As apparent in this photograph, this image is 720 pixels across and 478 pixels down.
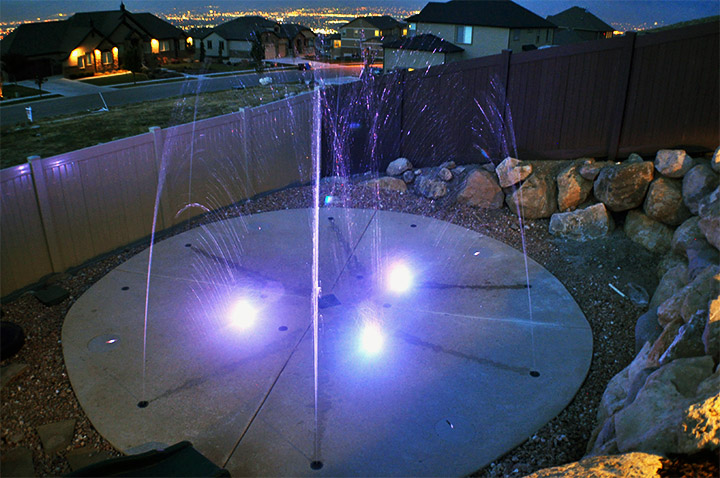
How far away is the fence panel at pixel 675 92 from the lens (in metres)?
7.65

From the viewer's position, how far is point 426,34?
34250 millimetres

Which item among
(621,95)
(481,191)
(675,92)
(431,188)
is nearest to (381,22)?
(431,188)

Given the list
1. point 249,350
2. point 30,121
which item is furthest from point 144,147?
point 30,121

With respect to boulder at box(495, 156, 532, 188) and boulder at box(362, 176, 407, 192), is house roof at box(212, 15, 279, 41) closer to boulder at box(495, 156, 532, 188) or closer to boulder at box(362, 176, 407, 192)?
boulder at box(362, 176, 407, 192)

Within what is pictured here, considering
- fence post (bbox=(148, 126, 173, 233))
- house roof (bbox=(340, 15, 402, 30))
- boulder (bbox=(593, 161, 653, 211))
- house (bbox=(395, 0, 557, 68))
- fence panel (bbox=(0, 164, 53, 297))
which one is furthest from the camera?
house roof (bbox=(340, 15, 402, 30))

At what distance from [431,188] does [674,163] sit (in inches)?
162

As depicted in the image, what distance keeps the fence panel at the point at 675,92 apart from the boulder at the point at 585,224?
131 centimetres

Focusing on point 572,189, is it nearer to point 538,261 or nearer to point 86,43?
point 538,261

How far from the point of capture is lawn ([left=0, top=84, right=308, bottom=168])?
18156mm

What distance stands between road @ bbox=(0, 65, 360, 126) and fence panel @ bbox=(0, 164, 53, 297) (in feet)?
63.1

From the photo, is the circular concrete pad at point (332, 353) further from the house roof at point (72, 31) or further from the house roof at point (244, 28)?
the house roof at point (244, 28)

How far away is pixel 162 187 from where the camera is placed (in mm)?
8328

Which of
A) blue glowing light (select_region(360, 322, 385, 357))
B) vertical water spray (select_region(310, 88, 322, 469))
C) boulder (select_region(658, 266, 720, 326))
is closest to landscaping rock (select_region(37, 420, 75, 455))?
vertical water spray (select_region(310, 88, 322, 469))

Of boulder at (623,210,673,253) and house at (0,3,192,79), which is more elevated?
house at (0,3,192,79)
